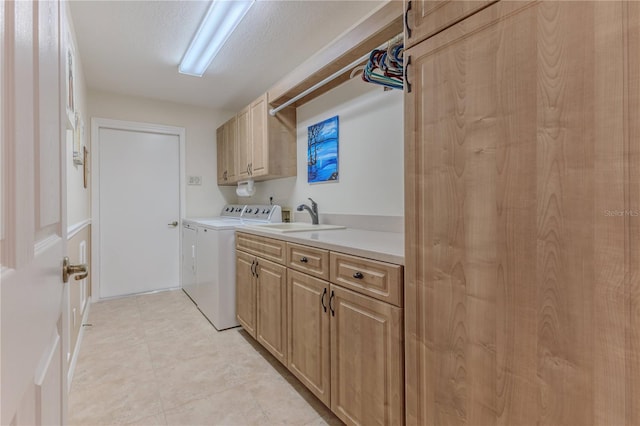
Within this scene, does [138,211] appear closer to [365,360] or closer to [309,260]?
[309,260]

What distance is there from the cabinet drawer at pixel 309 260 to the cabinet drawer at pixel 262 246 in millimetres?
106

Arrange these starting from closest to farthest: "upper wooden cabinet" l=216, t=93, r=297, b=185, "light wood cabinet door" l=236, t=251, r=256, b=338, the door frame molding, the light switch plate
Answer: "light wood cabinet door" l=236, t=251, r=256, b=338
"upper wooden cabinet" l=216, t=93, r=297, b=185
the door frame molding
the light switch plate

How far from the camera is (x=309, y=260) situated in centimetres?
169

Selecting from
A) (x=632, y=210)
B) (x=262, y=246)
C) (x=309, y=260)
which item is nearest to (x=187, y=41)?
(x=262, y=246)

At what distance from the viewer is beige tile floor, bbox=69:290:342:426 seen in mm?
1658

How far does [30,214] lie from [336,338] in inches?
50.0

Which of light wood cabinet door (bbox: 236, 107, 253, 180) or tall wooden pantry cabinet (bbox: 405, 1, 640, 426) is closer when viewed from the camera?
tall wooden pantry cabinet (bbox: 405, 1, 640, 426)

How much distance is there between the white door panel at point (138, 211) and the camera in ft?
12.0

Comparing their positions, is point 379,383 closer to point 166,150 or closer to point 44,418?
point 44,418

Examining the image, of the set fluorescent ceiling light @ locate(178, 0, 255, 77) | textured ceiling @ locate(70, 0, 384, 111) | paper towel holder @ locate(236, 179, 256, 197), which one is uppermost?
textured ceiling @ locate(70, 0, 384, 111)

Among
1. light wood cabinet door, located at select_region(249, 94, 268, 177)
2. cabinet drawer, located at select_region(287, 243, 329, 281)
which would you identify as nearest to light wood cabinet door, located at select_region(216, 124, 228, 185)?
light wood cabinet door, located at select_region(249, 94, 268, 177)

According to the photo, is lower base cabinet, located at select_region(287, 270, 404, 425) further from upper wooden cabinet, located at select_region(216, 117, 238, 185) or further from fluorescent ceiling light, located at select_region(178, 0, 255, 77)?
upper wooden cabinet, located at select_region(216, 117, 238, 185)

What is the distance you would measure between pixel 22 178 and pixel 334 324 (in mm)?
1295

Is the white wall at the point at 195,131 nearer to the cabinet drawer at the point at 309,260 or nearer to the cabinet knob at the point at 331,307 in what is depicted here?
the cabinet drawer at the point at 309,260
